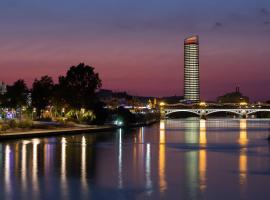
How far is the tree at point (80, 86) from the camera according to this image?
3538 inches

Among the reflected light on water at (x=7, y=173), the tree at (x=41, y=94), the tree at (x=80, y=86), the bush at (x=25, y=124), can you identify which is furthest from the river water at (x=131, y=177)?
the tree at (x=41, y=94)

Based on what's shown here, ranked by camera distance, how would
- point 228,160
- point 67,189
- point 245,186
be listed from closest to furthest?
point 67,189
point 245,186
point 228,160

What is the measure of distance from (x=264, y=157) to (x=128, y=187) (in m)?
17.3

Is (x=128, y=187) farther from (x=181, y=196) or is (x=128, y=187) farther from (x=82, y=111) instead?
(x=82, y=111)

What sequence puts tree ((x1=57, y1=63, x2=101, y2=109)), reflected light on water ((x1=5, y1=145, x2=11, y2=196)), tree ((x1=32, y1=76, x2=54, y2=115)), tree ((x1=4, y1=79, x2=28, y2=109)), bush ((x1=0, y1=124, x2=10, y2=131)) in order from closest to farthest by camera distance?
reflected light on water ((x1=5, y1=145, x2=11, y2=196)) → bush ((x1=0, y1=124, x2=10, y2=131)) → tree ((x1=57, y1=63, x2=101, y2=109)) → tree ((x1=4, y1=79, x2=28, y2=109)) → tree ((x1=32, y1=76, x2=54, y2=115))

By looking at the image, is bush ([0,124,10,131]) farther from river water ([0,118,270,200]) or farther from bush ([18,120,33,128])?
river water ([0,118,270,200])

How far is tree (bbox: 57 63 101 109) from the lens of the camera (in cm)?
8988

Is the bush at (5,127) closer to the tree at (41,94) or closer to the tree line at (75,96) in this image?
the tree line at (75,96)

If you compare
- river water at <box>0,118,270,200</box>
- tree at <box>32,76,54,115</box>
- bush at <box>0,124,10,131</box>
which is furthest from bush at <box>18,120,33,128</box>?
tree at <box>32,76,54,115</box>

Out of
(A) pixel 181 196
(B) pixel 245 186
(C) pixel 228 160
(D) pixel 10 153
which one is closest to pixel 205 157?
(C) pixel 228 160

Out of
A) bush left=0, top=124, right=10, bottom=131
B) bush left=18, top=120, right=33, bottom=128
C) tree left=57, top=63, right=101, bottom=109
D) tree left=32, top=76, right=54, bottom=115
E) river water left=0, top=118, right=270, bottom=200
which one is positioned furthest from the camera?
tree left=32, top=76, right=54, bottom=115

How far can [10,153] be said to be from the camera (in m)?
36.5

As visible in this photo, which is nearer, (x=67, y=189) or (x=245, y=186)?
(x=67, y=189)

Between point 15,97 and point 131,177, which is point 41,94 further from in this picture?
point 131,177
